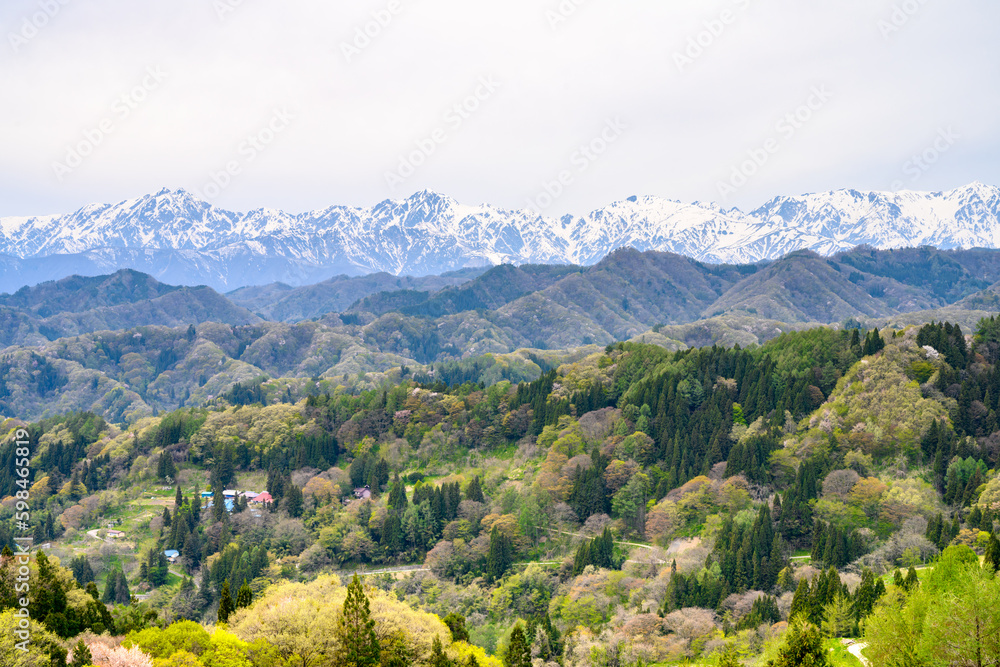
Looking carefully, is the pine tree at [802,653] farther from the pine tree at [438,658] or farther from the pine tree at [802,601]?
the pine tree at [438,658]

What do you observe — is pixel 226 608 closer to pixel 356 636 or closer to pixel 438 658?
pixel 356 636

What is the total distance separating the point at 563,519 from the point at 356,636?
6498 cm

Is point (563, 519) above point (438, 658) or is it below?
below

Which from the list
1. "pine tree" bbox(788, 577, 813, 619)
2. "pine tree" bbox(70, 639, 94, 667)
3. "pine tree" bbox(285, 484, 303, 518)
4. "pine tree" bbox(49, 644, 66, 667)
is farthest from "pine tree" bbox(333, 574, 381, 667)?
"pine tree" bbox(285, 484, 303, 518)

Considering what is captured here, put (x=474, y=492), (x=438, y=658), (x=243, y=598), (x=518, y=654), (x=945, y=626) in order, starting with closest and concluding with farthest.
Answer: (x=945, y=626), (x=438, y=658), (x=518, y=654), (x=243, y=598), (x=474, y=492)

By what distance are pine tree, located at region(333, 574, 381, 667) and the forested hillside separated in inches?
7.0

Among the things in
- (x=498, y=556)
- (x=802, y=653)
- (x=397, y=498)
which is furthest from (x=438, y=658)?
(x=397, y=498)

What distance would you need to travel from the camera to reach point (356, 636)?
5753cm

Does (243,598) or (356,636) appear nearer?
(356,636)

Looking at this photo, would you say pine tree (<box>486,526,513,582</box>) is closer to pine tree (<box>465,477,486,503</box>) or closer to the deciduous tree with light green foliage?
pine tree (<box>465,477,486,503</box>)

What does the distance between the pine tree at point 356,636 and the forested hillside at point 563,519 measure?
177 millimetres

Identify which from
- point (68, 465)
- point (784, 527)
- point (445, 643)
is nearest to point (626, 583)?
point (784, 527)

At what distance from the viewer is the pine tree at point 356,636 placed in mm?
57000

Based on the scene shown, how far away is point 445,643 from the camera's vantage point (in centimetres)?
6231
